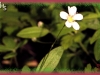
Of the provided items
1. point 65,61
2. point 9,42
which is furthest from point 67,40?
point 9,42

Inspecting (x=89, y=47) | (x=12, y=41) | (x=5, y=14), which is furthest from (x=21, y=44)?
(x=89, y=47)

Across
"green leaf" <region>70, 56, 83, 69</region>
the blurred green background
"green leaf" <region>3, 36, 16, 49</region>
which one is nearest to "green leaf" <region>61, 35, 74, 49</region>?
the blurred green background

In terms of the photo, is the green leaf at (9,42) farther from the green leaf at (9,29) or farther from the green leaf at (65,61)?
the green leaf at (65,61)

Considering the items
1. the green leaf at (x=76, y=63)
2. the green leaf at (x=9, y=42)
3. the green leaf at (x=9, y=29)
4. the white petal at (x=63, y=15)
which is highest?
the white petal at (x=63, y=15)

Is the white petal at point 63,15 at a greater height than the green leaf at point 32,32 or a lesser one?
greater

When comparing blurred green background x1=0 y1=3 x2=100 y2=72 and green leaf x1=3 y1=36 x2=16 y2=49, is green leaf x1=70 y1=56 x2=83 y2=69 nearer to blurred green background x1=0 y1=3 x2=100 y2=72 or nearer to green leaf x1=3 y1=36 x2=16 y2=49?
blurred green background x1=0 y1=3 x2=100 y2=72

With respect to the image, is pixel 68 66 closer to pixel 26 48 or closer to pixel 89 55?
pixel 89 55

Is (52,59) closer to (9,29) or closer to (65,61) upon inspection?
(65,61)

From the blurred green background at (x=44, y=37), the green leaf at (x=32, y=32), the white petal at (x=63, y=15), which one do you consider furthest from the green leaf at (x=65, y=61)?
the white petal at (x=63, y=15)

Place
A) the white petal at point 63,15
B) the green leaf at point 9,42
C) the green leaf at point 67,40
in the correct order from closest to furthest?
the white petal at point 63,15, the green leaf at point 67,40, the green leaf at point 9,42
